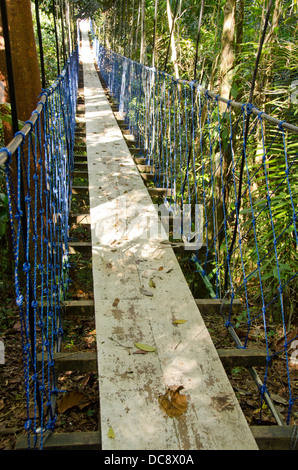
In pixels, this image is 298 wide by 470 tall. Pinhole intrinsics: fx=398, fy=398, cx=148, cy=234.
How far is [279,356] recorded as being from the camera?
243 centimetres

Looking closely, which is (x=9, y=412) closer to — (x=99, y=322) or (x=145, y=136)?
(x=99, y=322)

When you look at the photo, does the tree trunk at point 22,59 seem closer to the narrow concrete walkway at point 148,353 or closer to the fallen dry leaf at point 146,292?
the narrow concrete walkway at point 148,353

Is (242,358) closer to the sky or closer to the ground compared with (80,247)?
closer to the ground

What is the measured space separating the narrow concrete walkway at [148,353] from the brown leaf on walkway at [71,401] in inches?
17.5

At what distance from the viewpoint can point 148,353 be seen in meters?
1.62

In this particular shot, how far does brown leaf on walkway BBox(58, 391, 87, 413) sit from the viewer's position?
6.13 feet

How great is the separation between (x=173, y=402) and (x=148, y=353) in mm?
258

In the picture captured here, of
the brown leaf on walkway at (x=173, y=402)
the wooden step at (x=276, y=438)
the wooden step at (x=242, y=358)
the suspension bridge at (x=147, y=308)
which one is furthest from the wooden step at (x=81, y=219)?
the wooden step at (x=276, y=438)

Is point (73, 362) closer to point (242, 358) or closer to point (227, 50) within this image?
point (242, 358)

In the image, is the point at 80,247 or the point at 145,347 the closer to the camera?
the point at 145,347

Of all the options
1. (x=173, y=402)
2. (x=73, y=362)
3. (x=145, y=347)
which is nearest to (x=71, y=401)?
(x=73, y=362)

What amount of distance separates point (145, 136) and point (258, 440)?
345 cm

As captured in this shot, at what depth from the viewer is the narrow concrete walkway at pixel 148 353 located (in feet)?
4.32

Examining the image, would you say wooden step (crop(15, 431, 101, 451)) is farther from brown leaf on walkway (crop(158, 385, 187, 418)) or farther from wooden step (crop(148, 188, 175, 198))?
wooden step (crop(148, 188, 175, 198))
